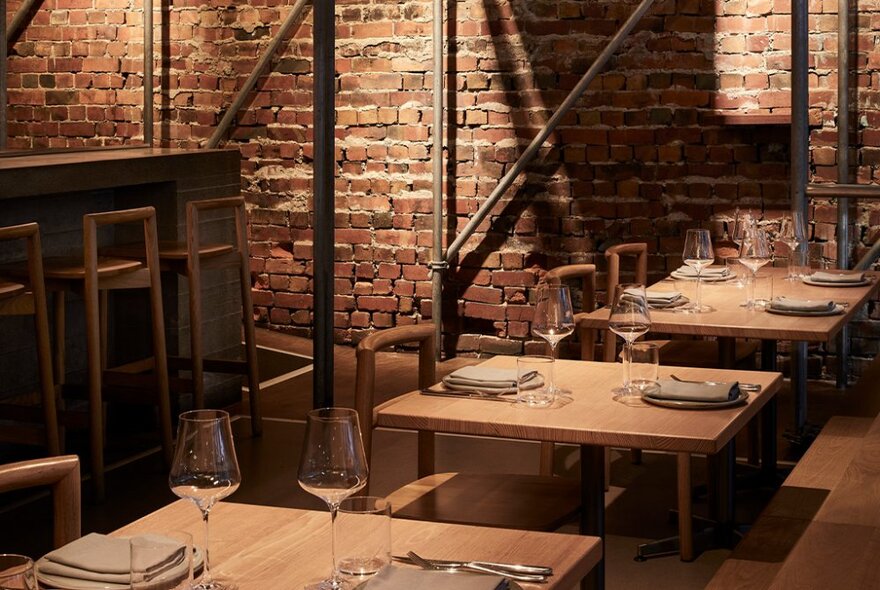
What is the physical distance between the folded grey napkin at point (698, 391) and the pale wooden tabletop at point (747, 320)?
2.29 feet

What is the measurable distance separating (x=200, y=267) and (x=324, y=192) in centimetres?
158

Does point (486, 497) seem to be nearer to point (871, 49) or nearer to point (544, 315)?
point (544, 315)

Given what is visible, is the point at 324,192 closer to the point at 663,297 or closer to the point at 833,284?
the point at 663,297

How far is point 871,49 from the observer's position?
5.42 meters

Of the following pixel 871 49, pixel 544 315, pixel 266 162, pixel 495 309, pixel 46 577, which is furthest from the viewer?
pixel 266 162

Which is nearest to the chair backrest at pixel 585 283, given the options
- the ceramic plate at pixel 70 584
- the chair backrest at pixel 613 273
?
the chair backrest at pixel 613 273

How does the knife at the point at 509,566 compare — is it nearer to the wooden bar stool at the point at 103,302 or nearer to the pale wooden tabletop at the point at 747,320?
the pale wooden tabletop at the point at 747,320

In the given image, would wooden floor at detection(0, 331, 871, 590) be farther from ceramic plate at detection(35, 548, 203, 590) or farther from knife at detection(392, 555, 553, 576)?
ceramic plate at detection(35, 548, 203, 590)

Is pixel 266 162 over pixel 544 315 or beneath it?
over

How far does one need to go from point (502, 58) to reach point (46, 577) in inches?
190

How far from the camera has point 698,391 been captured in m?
2.59

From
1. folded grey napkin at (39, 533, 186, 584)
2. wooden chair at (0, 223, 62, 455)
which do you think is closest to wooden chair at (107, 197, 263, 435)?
wooden chair at (0, 223, 62, 455)

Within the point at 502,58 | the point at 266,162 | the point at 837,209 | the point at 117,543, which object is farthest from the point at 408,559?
the point at 266,162

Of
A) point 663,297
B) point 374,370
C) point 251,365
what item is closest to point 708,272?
point 663,297
